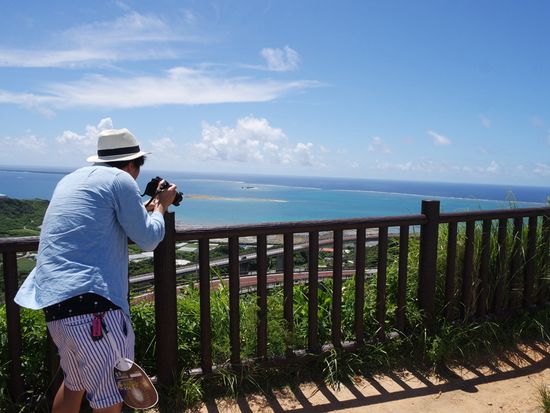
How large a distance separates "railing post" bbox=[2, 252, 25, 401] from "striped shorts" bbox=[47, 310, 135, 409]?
87cm

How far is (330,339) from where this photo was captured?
3715 millimetres

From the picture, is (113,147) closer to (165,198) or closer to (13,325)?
(165,198)

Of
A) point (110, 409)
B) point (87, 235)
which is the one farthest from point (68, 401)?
point (87, 235)

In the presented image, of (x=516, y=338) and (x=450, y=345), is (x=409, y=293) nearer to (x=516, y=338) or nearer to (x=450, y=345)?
(x=450, y=345)

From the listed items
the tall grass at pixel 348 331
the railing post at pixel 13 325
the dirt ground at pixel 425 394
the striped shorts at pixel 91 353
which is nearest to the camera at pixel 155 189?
the striped shorts at pixel 91 353

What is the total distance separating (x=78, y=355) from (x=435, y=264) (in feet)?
9.58

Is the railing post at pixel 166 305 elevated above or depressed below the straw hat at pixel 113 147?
below

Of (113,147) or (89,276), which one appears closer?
(89,276)

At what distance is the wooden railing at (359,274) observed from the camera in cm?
293

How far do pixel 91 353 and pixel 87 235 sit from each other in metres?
0.51

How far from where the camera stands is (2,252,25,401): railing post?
261 cm

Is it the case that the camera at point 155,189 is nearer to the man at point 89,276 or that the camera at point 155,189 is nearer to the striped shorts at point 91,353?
the man at point 89,276

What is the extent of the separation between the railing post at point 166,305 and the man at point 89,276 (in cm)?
82

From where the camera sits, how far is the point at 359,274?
3.58 meters
